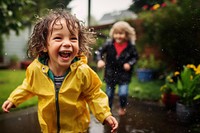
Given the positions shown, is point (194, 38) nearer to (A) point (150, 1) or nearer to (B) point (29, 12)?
(A) point (150, 1)

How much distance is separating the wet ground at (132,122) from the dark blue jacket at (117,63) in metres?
0.60

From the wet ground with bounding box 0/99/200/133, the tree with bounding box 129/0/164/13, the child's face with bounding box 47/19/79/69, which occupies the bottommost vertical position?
the wet ground with bounding box 0/99/200/133

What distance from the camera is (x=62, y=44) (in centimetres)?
202

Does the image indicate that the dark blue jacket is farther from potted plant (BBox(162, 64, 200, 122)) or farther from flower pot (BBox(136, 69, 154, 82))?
flower pot (BBox(136, 69, 154, 82))

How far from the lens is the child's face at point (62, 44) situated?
2031 millimetres

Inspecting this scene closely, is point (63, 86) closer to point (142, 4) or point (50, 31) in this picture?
point (50, 31)

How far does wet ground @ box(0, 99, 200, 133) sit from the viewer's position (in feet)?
11.5

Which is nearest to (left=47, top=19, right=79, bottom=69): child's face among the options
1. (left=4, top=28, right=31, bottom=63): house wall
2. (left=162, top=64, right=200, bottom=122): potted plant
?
(left=162, top=64, right=200, bottom=122): potted plant

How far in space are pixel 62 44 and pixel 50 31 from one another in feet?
0.69

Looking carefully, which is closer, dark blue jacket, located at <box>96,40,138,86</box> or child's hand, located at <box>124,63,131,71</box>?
child's hand, located at <box>124,63,131,71</box>

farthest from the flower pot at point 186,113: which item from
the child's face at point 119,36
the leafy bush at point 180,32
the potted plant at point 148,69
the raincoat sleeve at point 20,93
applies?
the potted plant at point 148,69

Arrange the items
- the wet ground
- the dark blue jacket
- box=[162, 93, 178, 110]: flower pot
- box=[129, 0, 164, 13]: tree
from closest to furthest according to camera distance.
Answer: the wet ground, the dark blue jacket, box=[162, 93, 178, 110]: flower pot, box=[129, 0, 164, 13]: tree

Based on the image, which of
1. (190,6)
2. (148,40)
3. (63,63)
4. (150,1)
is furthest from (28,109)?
→ (150,1)

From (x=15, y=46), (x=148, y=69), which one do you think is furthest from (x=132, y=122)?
(x=15, y=46)
